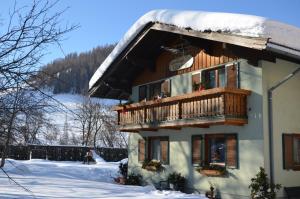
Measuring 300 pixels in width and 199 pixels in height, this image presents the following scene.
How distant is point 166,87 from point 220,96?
4.90 m

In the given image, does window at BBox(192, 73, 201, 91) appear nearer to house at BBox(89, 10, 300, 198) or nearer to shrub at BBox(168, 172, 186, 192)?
house at BBox(89, 10, 300, 198)

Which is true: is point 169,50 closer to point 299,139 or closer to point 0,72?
point 299,139

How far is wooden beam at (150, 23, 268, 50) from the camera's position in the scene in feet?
41.9

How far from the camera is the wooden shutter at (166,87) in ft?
60.3

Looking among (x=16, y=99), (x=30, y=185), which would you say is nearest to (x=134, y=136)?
(x=30, y=185)

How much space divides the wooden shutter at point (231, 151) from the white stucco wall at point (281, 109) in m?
1.20

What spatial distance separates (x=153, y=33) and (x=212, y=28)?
404cm

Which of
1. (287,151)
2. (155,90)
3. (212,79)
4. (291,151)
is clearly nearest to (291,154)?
(291,151)

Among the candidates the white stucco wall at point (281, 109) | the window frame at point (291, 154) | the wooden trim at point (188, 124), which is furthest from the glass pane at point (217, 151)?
the window frame at point (291, 154)

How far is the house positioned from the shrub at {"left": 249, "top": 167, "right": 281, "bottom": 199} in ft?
1.76

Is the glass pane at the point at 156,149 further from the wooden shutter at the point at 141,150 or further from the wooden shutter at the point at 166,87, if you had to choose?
the wooden shutter at the point at 166,87

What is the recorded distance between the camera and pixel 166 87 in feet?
61.1

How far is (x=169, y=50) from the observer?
18.2 m

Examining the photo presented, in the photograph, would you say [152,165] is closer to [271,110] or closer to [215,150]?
Result: [215,150]
